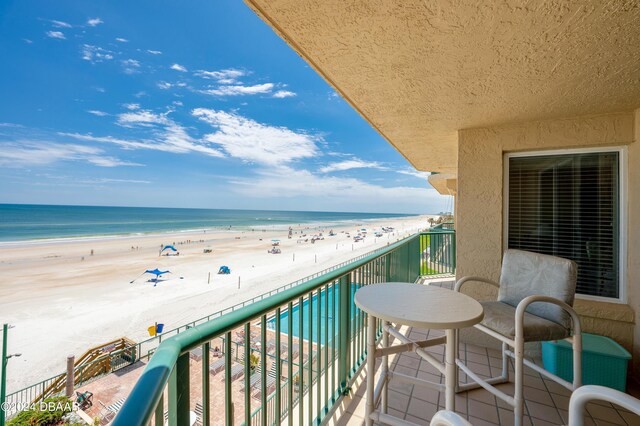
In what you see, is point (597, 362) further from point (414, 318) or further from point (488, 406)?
point (414, 318)

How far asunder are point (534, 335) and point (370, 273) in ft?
4.30

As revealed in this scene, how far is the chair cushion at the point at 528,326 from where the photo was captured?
1.63 m

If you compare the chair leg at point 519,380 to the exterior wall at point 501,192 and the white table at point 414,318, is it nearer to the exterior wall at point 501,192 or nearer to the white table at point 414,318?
the white table at point 414,318

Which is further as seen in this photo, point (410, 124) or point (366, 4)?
Result: point (410, 124)

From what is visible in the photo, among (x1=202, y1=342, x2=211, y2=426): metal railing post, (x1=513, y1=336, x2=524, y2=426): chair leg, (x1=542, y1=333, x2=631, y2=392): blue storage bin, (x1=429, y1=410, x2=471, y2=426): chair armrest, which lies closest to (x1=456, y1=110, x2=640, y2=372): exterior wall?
(x1=542, y1=333, x2=631, y2=392): blue storage bin

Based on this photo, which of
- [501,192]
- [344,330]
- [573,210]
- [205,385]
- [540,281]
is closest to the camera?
[205,385]

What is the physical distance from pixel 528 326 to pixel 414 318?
0.91 m

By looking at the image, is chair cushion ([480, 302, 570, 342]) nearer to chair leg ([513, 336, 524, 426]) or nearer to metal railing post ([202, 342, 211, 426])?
chair leg ([513, 336, 524, 426])

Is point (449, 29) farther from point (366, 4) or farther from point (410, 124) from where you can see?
point (410, 124)

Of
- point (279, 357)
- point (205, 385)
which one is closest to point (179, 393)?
point (205, 385)

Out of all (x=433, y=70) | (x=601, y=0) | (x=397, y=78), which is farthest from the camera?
(x=397, y=78)

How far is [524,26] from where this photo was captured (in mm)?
1373

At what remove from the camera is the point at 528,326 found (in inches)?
64.7

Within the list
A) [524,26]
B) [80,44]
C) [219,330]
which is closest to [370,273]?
[219,330]
